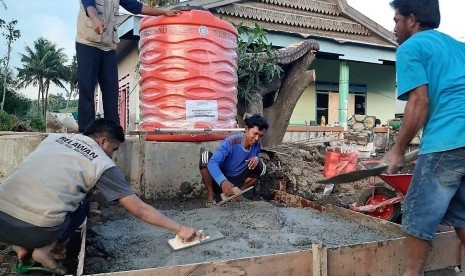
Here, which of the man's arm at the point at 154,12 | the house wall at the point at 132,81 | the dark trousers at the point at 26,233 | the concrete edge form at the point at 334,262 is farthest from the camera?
the house wall at the point at 132,81

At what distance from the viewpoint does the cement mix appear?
269 cm

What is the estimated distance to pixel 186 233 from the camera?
8.46 ft

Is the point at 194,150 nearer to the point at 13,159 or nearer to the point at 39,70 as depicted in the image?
the point at 13,159

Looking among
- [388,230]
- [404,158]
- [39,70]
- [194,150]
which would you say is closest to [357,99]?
[194,150]

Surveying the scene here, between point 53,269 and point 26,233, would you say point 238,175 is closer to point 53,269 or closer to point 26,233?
point 53,269

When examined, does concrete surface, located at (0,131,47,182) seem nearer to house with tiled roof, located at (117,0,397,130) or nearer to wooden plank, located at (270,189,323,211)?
wooden plank, located at (270,189,323,211)

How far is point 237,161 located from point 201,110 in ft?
2.19

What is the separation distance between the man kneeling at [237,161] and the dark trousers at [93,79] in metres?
1.10

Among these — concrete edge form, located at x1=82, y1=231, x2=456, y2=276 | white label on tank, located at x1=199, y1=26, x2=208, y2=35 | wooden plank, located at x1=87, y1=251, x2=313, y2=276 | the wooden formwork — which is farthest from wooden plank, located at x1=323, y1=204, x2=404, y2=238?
white label on tank, located at x1=199, y1=26, x2=208, y2=35

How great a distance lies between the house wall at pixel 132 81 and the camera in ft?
33.4

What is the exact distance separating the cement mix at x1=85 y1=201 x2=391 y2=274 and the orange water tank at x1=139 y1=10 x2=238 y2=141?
3.44 feet

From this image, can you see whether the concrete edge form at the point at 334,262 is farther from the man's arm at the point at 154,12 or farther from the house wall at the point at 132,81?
the house wall at the point at 132,81

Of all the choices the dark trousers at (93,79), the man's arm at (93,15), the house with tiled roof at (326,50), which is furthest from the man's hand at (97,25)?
the house with tiled roof at (326,50)

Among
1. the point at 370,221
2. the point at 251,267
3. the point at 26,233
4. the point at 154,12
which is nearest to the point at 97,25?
the point at 154,12
